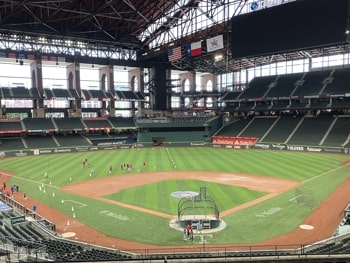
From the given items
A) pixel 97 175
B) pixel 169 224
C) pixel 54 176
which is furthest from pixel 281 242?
pixel 54 176

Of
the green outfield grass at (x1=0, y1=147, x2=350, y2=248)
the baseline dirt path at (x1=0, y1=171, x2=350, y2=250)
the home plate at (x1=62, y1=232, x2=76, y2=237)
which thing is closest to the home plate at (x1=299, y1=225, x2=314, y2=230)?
the baseline dirt path at (x1=0, y1=171, x2=350, y2=250)

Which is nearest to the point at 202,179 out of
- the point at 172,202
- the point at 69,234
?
the point at 172,202

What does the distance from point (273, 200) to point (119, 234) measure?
51.6ft

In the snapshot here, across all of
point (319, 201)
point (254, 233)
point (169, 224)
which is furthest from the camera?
point (319, 201)

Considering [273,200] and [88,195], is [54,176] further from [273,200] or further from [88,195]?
[273,200]

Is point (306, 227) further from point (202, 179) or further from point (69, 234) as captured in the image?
point (202, 179)

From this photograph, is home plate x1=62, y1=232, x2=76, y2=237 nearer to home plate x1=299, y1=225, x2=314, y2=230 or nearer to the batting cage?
the batting cage

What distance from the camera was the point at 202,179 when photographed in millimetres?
40312

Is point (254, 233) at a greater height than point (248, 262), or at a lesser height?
lesser

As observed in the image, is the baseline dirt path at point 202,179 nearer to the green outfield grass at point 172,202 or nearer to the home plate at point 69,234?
the home plate at point 69,234

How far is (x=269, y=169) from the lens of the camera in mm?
46438

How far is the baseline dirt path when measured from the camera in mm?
21344

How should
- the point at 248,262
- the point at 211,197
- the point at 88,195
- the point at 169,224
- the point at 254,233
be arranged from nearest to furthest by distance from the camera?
the point at 248,262, the point at 254,233, the point at 169,224, the point at 211,197, the point at 88,195

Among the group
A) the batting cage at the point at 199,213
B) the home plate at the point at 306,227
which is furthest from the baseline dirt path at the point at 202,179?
the batting cage at the point at 199,213
